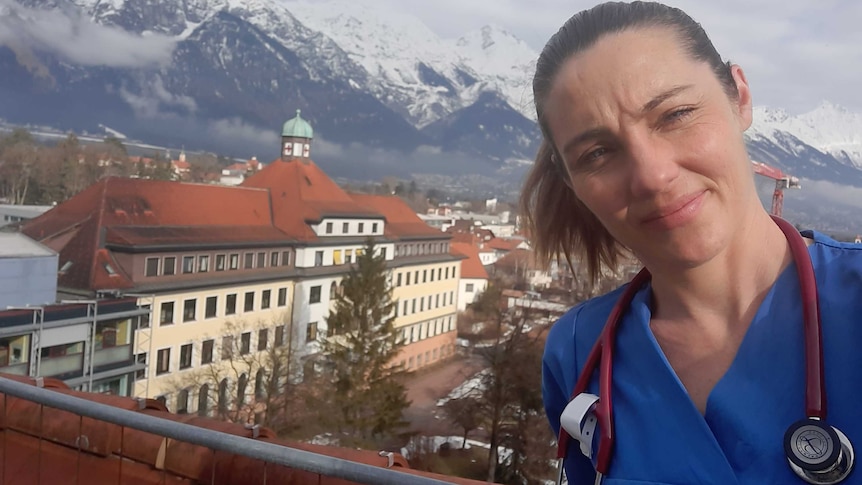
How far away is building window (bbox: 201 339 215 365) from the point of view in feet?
75.7

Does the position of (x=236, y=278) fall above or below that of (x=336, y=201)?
below

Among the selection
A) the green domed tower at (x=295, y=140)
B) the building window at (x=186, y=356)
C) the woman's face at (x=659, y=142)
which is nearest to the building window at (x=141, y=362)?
the building window at (x=186, y=356)

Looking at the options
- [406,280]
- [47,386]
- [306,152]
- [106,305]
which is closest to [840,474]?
[47,386]

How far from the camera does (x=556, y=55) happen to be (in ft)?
3.49

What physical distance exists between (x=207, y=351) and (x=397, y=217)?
17.0 m

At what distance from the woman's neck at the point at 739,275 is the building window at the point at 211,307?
24.2 metres

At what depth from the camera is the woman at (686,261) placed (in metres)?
0.89

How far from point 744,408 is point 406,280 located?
34484 mm

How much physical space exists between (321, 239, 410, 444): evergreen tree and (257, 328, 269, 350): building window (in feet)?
7.01

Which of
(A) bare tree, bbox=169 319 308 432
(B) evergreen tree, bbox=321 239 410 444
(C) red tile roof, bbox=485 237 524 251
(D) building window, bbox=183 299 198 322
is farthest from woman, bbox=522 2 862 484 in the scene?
(C) red tile roof, bbox=485 237 524 251

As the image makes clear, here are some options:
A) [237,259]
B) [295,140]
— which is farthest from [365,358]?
[295,140]

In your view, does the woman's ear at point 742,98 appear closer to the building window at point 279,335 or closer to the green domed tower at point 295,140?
the building window at point 279,335

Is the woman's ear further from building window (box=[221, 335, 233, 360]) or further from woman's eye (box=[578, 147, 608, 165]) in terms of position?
building window (box=[221, 335, 233, 360])

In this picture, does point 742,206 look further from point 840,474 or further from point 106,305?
point 106,305
